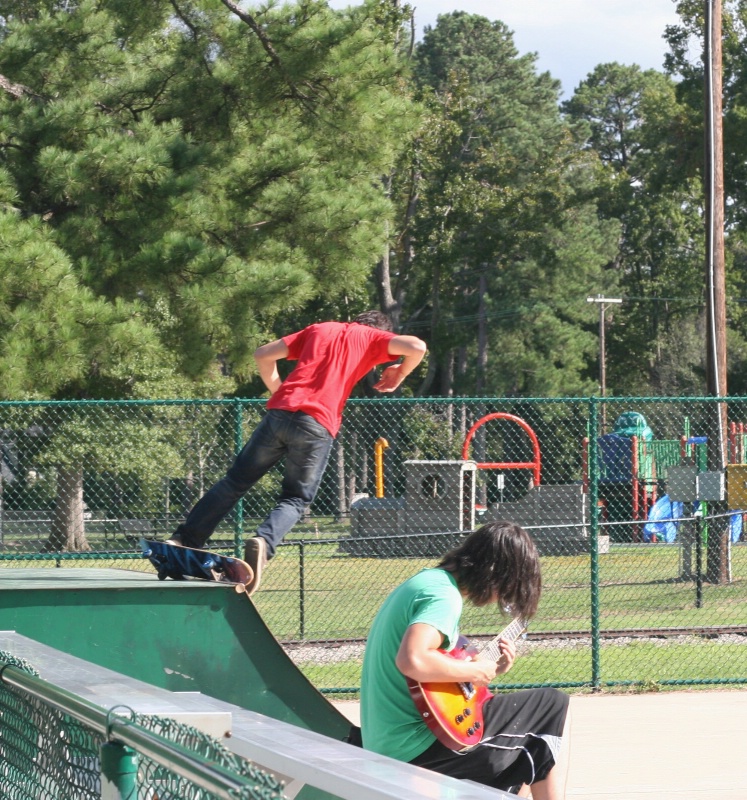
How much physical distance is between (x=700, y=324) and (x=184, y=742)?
5388cm

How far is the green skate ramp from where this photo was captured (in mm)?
5492

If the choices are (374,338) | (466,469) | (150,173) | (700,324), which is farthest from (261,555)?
(700,324)

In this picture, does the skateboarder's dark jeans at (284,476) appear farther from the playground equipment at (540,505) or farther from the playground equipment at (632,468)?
the playground equipment at (632,468)

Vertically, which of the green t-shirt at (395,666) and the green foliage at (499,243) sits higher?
the green foliage at (499,243)

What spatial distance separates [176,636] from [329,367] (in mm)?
1613

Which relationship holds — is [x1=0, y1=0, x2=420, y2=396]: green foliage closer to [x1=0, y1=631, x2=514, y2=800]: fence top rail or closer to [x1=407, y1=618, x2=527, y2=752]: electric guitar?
[x1=407, y1=618, x2=527, y2=752]: electric guitar

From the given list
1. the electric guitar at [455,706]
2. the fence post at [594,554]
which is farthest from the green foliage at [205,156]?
the electric guitar at [455,706]

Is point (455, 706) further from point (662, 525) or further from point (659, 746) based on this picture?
point (662, 525)

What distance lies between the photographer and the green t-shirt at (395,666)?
3758 millimetres

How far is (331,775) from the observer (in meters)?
1.98

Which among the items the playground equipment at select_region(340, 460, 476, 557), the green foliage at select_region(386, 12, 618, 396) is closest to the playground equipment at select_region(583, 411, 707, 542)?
the playground equipment at select_region(340, 460, 476, 557)

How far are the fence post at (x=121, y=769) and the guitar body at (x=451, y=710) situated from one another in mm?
1786

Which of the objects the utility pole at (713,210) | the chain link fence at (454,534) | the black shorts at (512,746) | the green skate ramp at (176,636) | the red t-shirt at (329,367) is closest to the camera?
the black shorts at (512,746)

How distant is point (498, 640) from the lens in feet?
13.0
